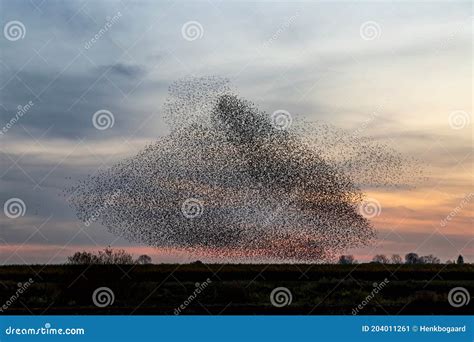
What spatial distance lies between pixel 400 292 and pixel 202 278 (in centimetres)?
704

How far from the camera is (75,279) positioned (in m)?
19.3

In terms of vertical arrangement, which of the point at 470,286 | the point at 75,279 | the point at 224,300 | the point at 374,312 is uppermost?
the point at 470,286

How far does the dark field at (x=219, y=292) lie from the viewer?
53.5 ft

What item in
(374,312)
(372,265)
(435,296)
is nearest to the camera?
(374,312)

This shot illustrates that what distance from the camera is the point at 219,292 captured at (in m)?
19.5

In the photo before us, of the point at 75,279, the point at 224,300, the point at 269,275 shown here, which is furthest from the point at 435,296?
the point at 75,279

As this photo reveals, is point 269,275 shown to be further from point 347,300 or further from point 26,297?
point 26,297

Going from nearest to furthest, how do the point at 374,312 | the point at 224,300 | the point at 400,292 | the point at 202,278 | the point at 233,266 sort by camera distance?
1. the point at 374,312
2. the point at 224,300
3. the point at 400,292
4. the point at 202,278
5. the point at 233,266

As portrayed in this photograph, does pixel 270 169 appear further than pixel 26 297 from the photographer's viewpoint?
Yes

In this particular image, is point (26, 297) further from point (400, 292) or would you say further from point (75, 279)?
point (400, 292)

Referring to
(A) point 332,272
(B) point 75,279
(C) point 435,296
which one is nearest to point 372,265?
(A) point 332,272

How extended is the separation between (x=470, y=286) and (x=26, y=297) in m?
13.3

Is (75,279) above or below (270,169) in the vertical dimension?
below

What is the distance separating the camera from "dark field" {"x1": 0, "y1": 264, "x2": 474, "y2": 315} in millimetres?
16312
